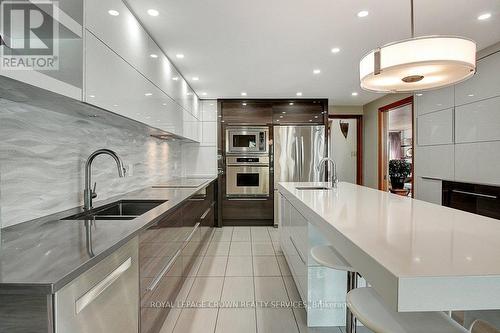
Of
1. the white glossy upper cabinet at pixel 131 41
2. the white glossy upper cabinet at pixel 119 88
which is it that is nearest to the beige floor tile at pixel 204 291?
the white glossy upper cabinet at pixel 119 88

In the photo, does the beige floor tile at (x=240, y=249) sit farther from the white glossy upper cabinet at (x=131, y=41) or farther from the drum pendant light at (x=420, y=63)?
the drum pendant light at (x=420, y=63)

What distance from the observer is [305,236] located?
2137mm

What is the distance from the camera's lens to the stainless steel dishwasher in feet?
2.93

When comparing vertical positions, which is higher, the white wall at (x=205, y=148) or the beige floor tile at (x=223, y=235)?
the white wall at (x=205, y=148)

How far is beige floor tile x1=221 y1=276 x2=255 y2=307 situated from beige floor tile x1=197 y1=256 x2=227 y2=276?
0.61ft

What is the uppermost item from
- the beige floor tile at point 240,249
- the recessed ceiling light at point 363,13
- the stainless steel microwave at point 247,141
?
the recessed ceiling light at point 363,13

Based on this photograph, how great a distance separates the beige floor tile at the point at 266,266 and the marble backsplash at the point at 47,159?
5.56 ft

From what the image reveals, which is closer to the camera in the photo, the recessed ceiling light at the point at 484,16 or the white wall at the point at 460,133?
the recessed ceiling light at the point at 484,16

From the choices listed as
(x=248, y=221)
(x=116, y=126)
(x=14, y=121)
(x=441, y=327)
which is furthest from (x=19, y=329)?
(x=248, y=221)

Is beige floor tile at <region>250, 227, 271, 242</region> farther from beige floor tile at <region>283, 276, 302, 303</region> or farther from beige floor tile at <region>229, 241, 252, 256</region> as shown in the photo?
beige floor tile at <region>283, 276, 302, 303</region>

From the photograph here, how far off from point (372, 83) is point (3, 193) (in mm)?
2396

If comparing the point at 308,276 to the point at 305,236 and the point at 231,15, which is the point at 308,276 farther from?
the point at 231,15

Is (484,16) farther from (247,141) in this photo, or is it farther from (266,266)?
(247,141)

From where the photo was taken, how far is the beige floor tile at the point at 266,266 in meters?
3.02
